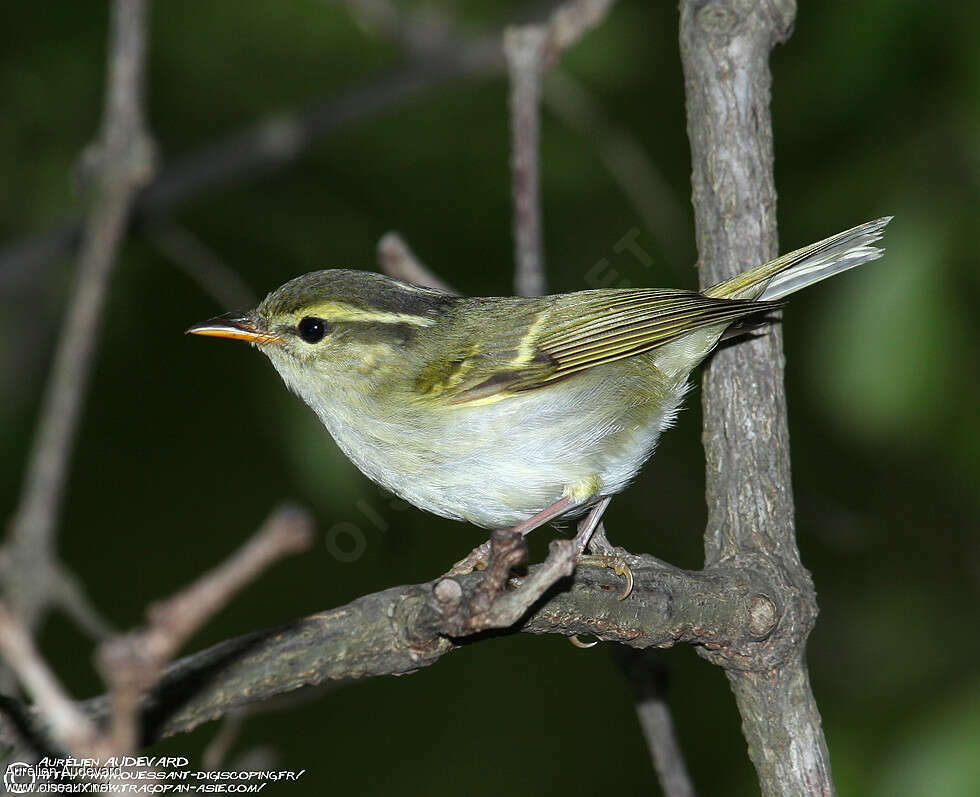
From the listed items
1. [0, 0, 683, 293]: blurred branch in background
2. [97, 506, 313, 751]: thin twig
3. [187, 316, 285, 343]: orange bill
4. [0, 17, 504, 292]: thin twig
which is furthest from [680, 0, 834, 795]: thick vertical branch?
[97, 506, 313, 751]: thin twig

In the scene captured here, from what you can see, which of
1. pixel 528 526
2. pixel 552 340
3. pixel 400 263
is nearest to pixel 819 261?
pixel 552 340

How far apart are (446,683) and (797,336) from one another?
9.97 ft

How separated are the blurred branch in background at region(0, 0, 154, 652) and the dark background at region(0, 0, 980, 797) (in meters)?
1.55

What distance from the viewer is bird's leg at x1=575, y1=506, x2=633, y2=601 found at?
9.79 ft

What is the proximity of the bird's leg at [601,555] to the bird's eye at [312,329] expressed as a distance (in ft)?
4.31

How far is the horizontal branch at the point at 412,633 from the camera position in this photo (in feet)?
8.20

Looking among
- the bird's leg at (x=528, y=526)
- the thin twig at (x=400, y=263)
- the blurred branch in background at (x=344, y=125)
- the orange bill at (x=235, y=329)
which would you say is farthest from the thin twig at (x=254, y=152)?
the bird's leg at (x=528, y=526)

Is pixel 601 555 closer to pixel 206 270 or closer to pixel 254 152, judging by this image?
pixel 206 270

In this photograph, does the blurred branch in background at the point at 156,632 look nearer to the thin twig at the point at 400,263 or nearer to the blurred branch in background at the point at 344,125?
the thin twig at the point at 400,263

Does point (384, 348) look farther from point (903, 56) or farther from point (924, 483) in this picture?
point (924, 483)

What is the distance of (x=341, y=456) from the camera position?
506 centimetres

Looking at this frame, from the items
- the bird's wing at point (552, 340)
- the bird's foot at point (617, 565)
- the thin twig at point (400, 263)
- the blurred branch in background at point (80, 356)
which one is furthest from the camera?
the thin twig at point (400, 263)

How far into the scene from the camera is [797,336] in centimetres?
632

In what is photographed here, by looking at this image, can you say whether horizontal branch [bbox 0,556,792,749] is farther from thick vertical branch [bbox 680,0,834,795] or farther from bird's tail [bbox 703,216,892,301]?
bird's tail [bbox 703,216,892,301]
